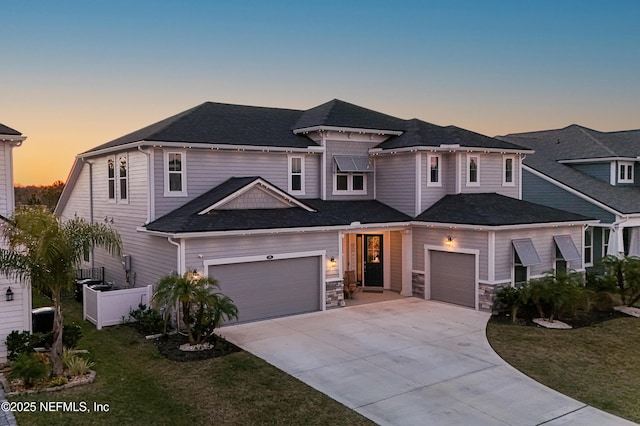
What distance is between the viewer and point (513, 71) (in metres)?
22.9

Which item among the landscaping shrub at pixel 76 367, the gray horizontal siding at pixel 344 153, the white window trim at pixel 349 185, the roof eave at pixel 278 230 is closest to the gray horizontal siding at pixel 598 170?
the gray horizontal siding at pixel 344 153

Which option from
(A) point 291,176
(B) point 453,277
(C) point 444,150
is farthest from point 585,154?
(A) point 291,176

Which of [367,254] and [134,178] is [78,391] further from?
[367,254]

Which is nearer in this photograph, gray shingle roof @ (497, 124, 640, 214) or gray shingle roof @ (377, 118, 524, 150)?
gray shingle roof @ (377, 118, 524, 150)

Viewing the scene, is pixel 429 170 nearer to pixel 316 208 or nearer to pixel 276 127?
pixel 316 208

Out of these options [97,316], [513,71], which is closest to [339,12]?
[513,71]

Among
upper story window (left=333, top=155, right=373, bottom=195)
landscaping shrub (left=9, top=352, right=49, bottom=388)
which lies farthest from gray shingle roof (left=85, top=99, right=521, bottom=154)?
landscaping shrub (left=9, top=352, right=49, bottom=388)

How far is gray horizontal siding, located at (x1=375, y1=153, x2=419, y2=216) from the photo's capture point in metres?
17.6

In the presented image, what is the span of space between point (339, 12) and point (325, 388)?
54.6 feet

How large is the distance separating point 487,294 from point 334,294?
482 centimetres

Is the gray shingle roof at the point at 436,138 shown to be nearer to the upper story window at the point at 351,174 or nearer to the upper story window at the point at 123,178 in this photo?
the upper story window at the point at 351,174

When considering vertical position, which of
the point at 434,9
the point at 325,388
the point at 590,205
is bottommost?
the point at 325,388

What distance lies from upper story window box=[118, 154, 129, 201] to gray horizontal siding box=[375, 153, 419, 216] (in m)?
9.39

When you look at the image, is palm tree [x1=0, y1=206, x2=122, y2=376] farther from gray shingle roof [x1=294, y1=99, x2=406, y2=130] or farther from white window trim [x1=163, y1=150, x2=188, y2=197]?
gray shingle roof [x1=294, y1=99, x2=406, y2=130]
